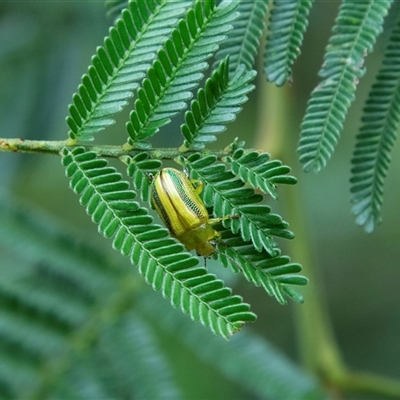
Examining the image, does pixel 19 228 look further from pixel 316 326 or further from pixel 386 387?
pixel 386 387

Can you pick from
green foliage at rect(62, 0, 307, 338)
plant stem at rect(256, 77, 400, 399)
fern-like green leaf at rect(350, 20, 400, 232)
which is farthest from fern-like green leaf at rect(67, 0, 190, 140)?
plant stem at rect(256, 77, 400, 399)

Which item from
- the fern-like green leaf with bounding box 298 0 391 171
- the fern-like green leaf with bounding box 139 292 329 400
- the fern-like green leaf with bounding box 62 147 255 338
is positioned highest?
the fern-like green leaf with bounding box 298 0 391 171

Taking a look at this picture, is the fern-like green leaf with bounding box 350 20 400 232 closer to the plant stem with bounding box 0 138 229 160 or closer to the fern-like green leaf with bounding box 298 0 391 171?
the fern-like green leaf with bounding box 298 0 391 171

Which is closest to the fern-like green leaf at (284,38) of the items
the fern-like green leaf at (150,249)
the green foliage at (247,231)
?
the green foliage at (247,231)

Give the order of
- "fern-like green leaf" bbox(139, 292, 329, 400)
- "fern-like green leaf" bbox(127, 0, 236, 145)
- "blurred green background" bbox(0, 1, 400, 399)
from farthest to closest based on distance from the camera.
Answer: "blurred green background" bbox(0, 1, 400, 399)
"fern-like green leaf" bbox(139, 292, 329, 400)
"fern-like green leaf" bbox(127, 0, 236, 145)

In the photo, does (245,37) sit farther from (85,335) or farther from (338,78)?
(85,335)

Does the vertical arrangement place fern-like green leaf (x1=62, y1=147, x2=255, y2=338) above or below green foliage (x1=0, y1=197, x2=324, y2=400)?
above

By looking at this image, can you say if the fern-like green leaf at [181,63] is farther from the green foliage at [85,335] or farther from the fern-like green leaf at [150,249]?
the green foliage at [85,335]
